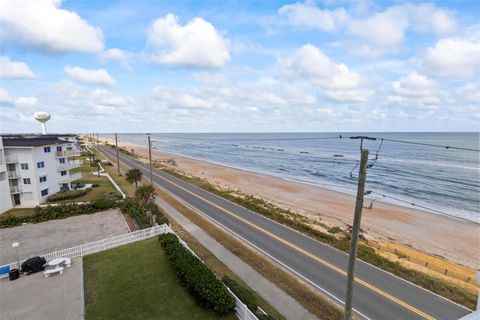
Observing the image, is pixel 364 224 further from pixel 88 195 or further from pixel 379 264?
pixel 88 195

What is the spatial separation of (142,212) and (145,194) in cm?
225

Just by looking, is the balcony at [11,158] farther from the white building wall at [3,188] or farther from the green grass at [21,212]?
the green grass at [21,212]

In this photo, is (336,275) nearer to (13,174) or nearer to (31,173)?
(31,173)

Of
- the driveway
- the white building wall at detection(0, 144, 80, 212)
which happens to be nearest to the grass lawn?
the driveway

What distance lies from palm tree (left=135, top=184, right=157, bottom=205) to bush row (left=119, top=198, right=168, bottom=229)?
0.51 metres

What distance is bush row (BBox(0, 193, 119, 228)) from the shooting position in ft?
91.4

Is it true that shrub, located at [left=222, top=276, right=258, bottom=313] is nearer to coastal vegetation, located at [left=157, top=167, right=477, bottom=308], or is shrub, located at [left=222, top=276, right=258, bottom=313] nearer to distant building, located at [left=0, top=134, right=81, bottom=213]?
coastal vegetation, located at [left=157, top=167, right=477, bottom=308]

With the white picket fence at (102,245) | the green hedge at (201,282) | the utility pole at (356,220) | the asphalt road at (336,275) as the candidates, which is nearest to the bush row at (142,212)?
the white picket fence at (102,245)

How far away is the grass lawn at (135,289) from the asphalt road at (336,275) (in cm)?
778

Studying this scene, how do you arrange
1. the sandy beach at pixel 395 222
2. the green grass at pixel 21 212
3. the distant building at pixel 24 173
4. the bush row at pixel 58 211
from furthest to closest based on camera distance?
the distant building at pixel 24 173 < the green grass at pixel 21 212 < the sandy beach at pixel 395 222 < the bush row at pixel 58 211

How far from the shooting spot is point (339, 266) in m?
20.2

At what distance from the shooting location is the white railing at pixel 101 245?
1930 cm

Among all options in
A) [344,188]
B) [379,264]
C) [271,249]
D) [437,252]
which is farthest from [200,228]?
[344,188]

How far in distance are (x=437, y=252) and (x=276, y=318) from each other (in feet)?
74.2
